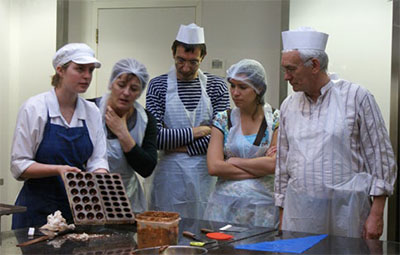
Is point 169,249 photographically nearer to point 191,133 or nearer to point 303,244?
point 303,244

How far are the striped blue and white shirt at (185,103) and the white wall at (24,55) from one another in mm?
1107

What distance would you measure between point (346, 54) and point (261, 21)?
0.67 m

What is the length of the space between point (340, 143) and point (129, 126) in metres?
1.09

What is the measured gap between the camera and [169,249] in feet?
5.59

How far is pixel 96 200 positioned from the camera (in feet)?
6.99

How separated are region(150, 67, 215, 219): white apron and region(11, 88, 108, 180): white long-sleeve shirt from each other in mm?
658

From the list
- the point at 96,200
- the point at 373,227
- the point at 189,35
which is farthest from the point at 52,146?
the point at 373,227

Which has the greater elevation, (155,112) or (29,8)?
(29,8)

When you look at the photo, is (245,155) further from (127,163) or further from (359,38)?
(359,38)

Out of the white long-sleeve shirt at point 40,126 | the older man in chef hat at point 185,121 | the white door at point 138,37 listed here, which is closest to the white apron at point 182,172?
the older man in chef hat at point 185,121

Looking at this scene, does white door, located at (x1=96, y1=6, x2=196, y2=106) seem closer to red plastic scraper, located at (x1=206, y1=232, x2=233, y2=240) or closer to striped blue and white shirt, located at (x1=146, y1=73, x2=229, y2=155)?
striped blue and white shirt, located at (x1=146, y1=73, x2=229, y2=155)

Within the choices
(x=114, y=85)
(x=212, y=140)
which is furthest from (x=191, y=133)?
(x=114, y=85)

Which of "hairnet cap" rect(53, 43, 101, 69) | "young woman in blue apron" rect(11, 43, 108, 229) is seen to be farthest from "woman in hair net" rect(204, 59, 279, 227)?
"hairnet cap" rect(53, 43, 101, 69)

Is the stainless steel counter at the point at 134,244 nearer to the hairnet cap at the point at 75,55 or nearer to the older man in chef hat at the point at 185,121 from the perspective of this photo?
the hairnet cap at the point at 75,55
